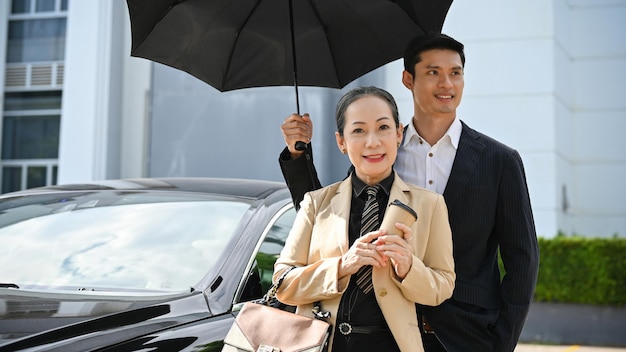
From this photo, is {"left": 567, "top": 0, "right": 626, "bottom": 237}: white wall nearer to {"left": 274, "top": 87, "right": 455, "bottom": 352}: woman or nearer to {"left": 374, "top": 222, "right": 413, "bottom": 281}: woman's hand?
{"left": 274, "top": 87, "right": 455, "bottom": 352}: woman

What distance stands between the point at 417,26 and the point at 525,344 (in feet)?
23.9

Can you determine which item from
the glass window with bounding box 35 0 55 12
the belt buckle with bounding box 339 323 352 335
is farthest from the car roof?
the glass window with bounding box 35 0 55 12

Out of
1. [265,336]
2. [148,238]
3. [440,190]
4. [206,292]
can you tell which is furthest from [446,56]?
[148,238]

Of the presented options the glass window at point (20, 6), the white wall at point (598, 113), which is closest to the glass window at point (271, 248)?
the white wall at point (598, 113)

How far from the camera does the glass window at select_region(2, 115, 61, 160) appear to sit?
14.1m

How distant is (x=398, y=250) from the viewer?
2.19m

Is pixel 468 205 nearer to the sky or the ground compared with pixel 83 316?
nearer to the sky

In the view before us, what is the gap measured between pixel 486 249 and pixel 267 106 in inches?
370

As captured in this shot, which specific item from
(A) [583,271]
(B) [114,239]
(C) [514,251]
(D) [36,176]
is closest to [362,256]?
(C) [514,251]

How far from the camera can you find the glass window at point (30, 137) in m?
14.1

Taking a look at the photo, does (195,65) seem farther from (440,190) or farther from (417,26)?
(440,190)

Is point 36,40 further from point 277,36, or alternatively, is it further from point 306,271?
point 306,271

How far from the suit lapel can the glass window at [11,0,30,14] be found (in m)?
13.3

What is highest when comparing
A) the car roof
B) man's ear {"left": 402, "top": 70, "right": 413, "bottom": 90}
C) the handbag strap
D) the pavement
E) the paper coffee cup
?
man's ear {"left": 402, "top": 70, "right": 413, "bottom": 90}
